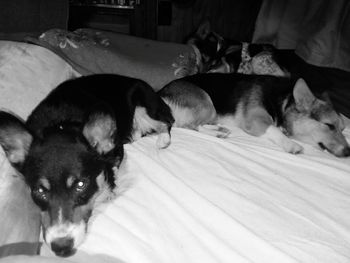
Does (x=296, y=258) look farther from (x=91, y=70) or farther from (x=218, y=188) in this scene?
(x=91, y=70)

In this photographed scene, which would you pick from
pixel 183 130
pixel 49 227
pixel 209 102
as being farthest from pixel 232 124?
pixel 49 227

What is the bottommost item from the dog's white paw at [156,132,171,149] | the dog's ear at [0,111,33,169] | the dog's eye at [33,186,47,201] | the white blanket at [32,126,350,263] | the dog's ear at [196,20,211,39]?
the white blanket at [32,126,350,263]

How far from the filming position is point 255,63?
379 cm

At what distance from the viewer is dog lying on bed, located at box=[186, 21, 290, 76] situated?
3.68 m

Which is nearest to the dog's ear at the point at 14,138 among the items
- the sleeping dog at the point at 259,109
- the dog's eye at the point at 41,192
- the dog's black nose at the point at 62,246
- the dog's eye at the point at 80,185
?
the dog's eye at the point at 41,192

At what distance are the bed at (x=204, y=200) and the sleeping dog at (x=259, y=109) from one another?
0.13m

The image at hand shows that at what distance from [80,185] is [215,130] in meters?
1.49

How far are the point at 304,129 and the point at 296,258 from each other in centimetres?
131

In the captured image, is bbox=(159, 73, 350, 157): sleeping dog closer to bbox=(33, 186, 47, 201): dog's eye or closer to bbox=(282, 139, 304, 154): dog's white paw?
bbox=(282, 139, 304, 154): dog's white paw

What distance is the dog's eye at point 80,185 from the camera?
1683mm

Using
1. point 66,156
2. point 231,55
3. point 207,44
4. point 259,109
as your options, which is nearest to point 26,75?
point 66,156

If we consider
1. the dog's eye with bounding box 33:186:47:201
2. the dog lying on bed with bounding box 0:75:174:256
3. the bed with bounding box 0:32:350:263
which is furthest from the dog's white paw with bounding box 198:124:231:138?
the dog's eye with bounding box 33:186:47:201

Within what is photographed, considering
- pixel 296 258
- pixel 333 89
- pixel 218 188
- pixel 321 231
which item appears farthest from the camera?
pixel 333 89

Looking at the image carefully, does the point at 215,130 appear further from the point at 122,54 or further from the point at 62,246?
the point at 62,246
